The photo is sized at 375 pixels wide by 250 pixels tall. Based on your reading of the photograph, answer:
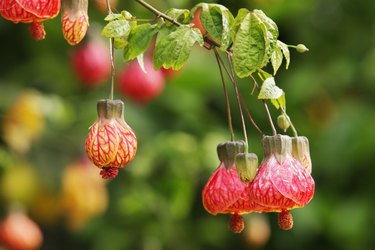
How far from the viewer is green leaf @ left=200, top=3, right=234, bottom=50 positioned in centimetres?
183

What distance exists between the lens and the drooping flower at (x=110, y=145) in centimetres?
186

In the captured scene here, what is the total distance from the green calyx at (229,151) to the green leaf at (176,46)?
0.68ft

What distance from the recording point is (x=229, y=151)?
6.58ft

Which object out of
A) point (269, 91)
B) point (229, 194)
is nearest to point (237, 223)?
point (229, 194)

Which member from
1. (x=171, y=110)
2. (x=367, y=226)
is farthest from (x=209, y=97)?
(x=367, y=226)

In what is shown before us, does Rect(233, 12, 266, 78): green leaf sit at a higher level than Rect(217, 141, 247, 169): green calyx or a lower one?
higher

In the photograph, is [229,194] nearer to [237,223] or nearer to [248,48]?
[237,223]

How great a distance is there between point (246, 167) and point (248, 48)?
0.24 meters

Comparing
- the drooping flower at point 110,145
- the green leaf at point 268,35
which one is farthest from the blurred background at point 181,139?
the green leaf at point 268,35

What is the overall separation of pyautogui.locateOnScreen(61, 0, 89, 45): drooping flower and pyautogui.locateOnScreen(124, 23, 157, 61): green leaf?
0.08 metres

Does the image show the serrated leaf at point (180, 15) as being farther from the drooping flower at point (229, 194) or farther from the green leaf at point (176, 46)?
the drooping flower at point (229, 194)

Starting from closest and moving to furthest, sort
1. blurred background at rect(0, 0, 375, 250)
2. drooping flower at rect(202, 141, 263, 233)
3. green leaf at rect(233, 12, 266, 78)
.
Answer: green leaf at rect(233, 12, 266, 78) < drooping flower at rect(202, 141, 263, 233) < blurred background at rect(0, 0, 375, 250)

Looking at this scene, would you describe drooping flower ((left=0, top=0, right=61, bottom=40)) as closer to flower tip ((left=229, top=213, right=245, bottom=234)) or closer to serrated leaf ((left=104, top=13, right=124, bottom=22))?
serrated leaf ((left=104, top=13, right=124, bottom=22))

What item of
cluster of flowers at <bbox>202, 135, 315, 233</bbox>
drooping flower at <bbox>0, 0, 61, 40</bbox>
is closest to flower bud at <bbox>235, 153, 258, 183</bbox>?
cluster of flowers at <bbox>202, 135, 315, 233</bbox>
